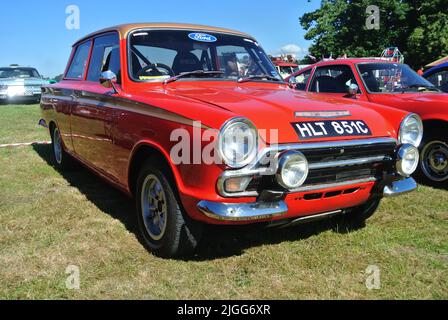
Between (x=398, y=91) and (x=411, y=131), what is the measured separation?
2.56 m

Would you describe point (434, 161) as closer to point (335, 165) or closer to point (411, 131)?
point (411, 131)

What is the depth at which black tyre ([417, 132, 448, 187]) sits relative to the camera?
517 centimetres

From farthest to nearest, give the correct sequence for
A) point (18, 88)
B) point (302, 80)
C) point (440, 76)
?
point (18, 88)
point (302, 80)
point (440, 76)

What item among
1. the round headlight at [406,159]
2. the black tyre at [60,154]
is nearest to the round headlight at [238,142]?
the round headlight at [406,159]

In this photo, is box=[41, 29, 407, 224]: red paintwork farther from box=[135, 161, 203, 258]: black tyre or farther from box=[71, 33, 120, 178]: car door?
box=[135, 161, 203, 258]: black tyre

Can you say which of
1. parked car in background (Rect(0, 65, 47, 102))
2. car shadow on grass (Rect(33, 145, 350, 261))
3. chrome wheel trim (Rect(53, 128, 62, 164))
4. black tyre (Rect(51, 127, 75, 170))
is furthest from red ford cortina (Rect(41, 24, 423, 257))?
parked car in background (Rect(0, 65, 47, 102))

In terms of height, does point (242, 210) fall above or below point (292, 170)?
below

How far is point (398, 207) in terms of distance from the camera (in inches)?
170

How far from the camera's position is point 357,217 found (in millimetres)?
3791

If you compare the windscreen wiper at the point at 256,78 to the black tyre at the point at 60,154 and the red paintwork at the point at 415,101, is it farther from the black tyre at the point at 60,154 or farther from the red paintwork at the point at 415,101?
the black tyre at the point at 60,154

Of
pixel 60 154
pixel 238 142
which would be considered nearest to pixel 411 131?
pixel 238 142

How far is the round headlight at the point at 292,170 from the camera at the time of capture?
2604 millimetres
